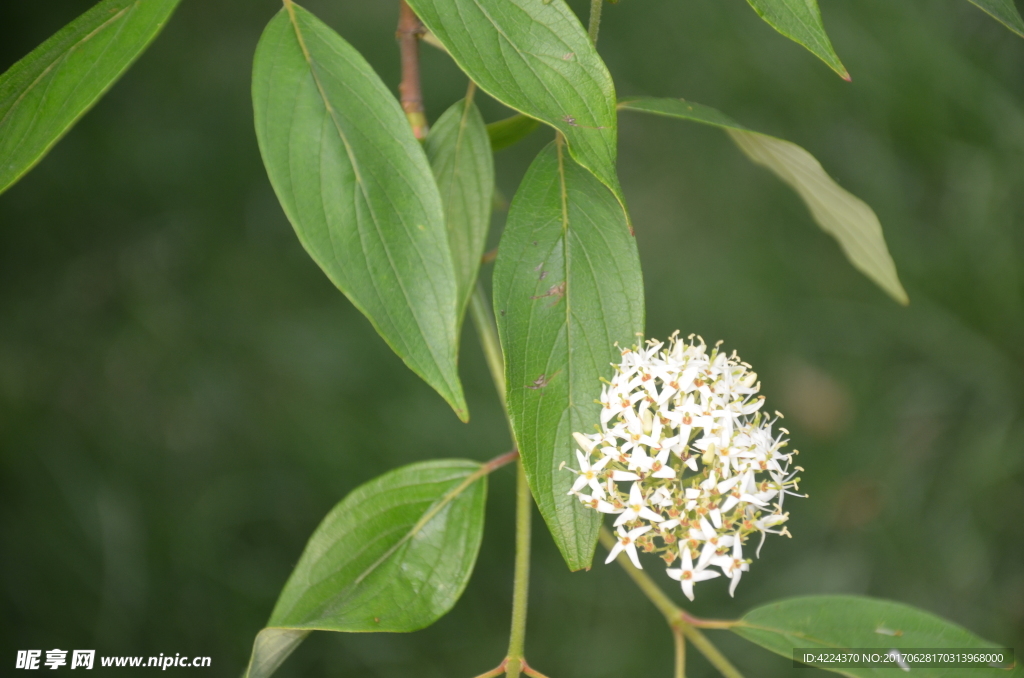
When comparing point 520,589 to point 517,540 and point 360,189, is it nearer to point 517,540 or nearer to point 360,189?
point 517,540

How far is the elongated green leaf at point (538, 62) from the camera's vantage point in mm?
568

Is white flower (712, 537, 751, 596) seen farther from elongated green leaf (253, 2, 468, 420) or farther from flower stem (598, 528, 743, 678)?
elongated green leaf (253, 2, 468, 420)

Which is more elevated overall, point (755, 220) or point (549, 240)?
point (549, 240)

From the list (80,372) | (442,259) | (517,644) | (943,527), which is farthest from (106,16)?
(943,527)

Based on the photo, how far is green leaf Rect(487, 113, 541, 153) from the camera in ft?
2.70

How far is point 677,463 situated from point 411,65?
43 cm

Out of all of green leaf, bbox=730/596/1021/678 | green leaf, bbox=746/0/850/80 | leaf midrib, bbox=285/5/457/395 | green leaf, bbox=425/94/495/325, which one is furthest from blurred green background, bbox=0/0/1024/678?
green leaf, bbox=746/0/850/80

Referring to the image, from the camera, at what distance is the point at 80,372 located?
1867mm

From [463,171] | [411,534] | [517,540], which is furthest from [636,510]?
[463,171]

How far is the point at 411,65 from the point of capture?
0.76m

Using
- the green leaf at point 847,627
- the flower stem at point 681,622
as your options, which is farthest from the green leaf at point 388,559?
the green leaf at point 847,627

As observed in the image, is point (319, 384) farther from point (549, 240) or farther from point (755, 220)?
point (549, 240)

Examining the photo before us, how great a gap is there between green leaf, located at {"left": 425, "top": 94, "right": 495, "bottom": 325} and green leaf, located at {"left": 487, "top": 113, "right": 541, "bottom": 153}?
58 mm

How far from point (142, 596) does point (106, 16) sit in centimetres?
143
